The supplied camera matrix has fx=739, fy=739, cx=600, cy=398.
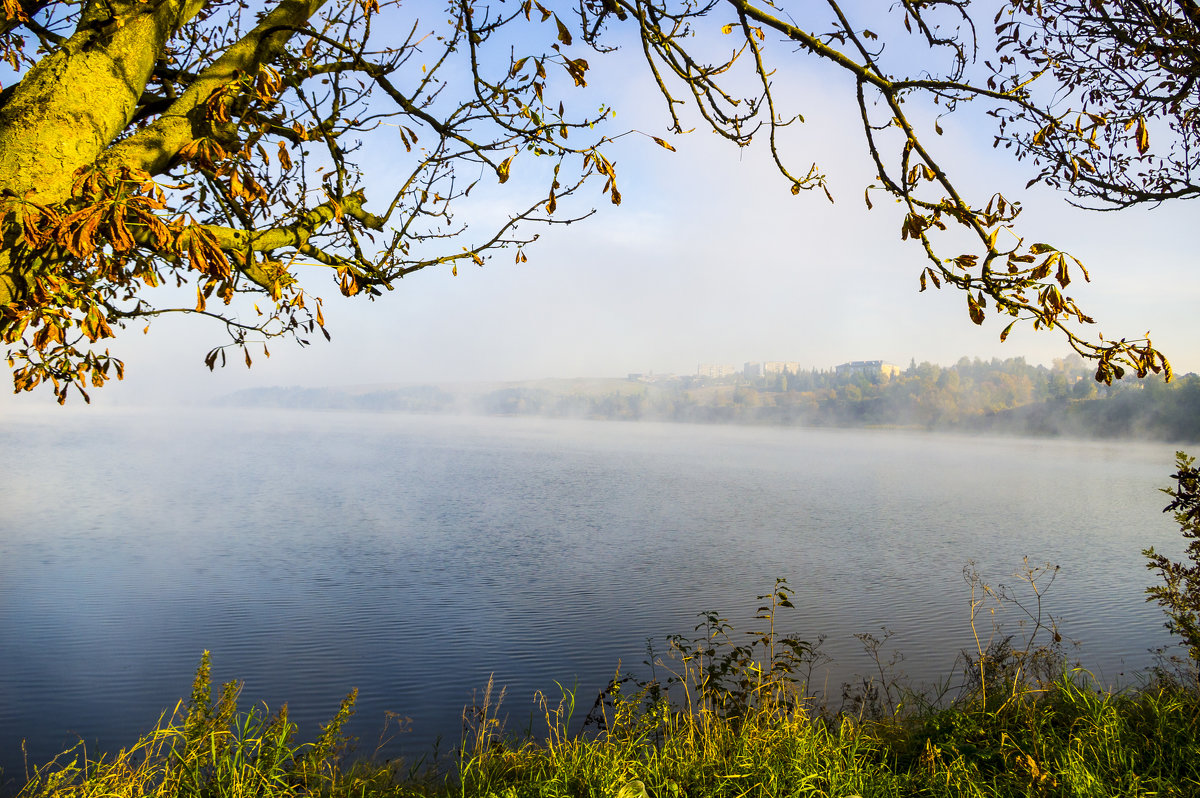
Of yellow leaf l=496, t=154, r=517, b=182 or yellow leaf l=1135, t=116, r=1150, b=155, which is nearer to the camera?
yellow leaf l=1135, t=116, r=1150, b=155

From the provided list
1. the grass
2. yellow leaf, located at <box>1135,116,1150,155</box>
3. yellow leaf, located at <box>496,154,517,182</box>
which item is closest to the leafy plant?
the grass

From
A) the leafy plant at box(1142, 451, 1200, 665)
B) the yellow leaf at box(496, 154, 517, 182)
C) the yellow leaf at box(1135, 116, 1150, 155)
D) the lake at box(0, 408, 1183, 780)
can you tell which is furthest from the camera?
the lake at box(0, 408, 1183, 780)

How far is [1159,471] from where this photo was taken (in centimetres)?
2878

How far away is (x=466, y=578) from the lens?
10656 millimetres

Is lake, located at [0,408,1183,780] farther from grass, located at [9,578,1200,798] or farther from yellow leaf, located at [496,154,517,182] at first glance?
yellow leaf, located at [496,154,517,182]

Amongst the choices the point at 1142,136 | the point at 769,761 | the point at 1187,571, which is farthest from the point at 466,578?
the point at 1142,136

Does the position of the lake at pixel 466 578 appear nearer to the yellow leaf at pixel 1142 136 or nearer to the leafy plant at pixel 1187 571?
the leafy plant at pixel 1187 571

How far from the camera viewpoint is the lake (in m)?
6.61

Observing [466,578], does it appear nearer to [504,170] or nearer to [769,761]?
[769,761]

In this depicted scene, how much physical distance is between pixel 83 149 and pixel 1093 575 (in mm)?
13067

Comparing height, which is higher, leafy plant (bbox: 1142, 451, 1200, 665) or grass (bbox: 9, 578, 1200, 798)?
leafy plant (bbox: 1142, 451, 1200, 665)

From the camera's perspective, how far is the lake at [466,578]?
6.61 m

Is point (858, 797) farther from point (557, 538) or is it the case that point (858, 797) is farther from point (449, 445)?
point (449, 445)

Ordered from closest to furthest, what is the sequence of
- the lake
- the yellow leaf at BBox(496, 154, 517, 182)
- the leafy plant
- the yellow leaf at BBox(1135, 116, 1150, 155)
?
the yellow leaf at BBox(1135, 116, 1150, 155) < the yellow leaf at BBox(496, 154, 517, 182) < the leafy plant < the lake
